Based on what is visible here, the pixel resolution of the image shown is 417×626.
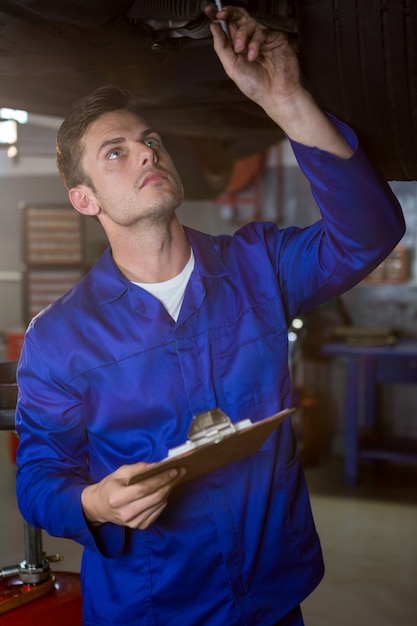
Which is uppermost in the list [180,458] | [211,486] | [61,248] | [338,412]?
[61,248]

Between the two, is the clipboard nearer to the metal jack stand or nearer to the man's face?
the man's face

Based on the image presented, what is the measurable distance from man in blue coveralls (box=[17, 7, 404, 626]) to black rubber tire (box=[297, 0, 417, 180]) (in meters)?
0.12

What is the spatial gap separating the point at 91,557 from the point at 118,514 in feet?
0.93

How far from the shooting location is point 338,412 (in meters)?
4.97

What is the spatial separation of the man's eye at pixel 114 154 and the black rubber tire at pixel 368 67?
0.39 m

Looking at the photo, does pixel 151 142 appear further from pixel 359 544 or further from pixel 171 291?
pixel 359 544

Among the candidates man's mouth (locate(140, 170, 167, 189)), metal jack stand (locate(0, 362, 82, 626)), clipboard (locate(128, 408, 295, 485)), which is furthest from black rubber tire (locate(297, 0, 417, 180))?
metal jack stand (locate(0, 362, 82, 626))

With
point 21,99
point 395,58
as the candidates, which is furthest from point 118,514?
point 21,99

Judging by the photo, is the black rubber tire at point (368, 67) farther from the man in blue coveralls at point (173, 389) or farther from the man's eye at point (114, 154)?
the man's eye at point (114, 154)

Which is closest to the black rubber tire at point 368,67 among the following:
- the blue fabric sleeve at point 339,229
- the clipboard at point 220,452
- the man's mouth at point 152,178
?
the blue fabric sleeve at point 339,229

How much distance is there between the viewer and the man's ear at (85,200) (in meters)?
1.57

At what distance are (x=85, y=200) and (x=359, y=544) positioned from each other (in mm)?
2349

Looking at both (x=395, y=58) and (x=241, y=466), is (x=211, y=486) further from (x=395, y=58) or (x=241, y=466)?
(x=395, y=58)

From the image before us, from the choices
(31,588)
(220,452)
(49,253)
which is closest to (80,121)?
(220,452)
